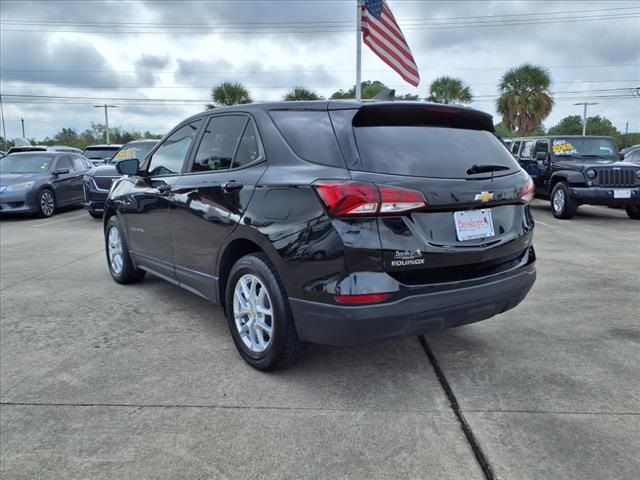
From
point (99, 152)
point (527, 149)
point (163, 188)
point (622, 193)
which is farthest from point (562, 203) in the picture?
point (99, 152)

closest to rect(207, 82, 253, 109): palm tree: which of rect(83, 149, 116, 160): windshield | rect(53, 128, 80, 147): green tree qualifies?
rect(83, 149, 116, 160): windshield

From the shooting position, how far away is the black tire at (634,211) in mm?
10672

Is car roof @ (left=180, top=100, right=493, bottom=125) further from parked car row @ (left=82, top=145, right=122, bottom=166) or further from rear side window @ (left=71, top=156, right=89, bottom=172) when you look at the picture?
parked car row @ (left=82, top=145, right=122, bottom=166)

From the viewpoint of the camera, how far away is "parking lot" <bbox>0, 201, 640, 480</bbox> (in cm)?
234

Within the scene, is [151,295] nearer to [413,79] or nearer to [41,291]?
[41,291]

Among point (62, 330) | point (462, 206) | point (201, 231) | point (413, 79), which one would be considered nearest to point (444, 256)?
point (462, 206)

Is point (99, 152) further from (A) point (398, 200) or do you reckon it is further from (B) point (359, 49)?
(A) point (398, 200)

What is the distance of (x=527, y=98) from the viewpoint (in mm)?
34688

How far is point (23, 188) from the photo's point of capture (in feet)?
37.7

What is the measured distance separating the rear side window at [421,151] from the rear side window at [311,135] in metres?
0.15

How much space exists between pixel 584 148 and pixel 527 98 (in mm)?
25750

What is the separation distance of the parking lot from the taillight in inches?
43.2

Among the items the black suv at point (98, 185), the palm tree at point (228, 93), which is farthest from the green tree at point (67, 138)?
the black suv at point (98, 185)

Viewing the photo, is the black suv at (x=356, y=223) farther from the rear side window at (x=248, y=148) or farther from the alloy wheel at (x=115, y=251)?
the alloy wheel at (x=115, y=251)
